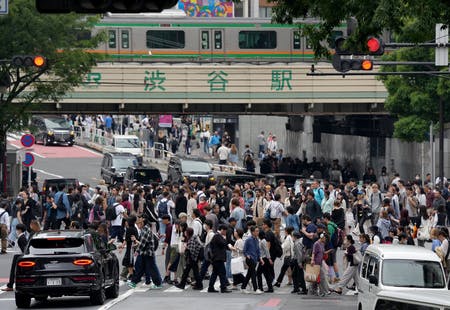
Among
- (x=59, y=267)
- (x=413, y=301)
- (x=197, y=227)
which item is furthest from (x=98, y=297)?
(x=413, y=301)

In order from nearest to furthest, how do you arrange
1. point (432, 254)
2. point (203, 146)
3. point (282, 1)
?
1. point (432, 254)
2. point (282, 1)
3. point (203, 146)

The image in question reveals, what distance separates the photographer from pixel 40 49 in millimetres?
45688

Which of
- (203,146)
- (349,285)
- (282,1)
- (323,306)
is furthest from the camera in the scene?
(203,146)

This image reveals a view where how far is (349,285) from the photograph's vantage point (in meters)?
29.1

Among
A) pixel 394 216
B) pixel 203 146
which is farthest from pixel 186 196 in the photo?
pixel 203 146

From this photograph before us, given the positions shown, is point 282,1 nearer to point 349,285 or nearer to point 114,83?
point 349,285

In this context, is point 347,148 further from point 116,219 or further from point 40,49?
point 116,219

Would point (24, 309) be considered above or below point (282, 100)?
below

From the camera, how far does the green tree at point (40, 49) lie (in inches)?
1767

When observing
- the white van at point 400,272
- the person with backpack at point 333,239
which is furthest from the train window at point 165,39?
the white van at point 400,272

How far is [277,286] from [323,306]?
3513 mm

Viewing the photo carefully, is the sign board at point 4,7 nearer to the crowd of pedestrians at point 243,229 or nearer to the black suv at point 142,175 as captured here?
the crowd of pedestrians at point 243,229

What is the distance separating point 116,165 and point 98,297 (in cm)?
3522

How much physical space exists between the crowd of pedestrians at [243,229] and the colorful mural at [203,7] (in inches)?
1781
